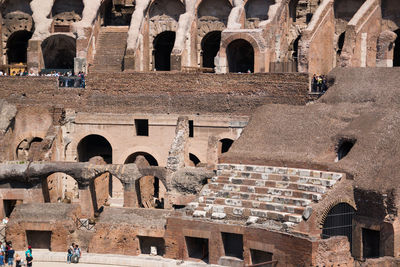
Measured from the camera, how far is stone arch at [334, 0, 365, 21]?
135 feet

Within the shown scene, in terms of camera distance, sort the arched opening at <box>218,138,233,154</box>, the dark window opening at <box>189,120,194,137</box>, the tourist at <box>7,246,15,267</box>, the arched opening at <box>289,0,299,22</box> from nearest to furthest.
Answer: the tourist at <box>7,246,15,267</box>, the arched opening at <box>218,138,233,154</box>, the dark window opening at <box>189,120,194,137</box>, the arched opening at <box>289,0,299,22</box>

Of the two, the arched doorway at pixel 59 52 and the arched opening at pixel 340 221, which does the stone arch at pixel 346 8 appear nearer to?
the arched doorway at pixel 59 52

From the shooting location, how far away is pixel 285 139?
1289 inches

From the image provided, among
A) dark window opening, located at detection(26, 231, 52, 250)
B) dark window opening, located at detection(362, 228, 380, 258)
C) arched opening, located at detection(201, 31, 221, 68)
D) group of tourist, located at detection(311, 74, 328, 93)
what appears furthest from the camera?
arched opening, located at detection(201, 31, 221, 68)

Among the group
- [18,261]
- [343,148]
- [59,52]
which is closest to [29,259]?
[18,261]

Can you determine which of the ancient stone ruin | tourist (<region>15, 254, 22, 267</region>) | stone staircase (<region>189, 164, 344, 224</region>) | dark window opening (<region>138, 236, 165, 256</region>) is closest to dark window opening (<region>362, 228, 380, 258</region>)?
the ancient stone ruin

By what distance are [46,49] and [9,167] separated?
10.9 metres

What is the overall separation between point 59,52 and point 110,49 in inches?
140

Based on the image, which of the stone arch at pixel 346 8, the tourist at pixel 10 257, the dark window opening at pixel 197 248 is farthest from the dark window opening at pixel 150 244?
the stone arch at pixel 346 8

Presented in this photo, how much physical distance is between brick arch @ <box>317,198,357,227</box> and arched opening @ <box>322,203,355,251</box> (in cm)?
35

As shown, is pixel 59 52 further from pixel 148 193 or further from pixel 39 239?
pixel 39 239

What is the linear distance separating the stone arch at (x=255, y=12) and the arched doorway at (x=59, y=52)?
9.04 metres

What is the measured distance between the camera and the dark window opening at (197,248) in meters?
30.6

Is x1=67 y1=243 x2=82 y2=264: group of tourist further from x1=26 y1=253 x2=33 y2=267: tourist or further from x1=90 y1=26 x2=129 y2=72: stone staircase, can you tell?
x1=90 y1=26 x2=129 y2=72: stone staircase
